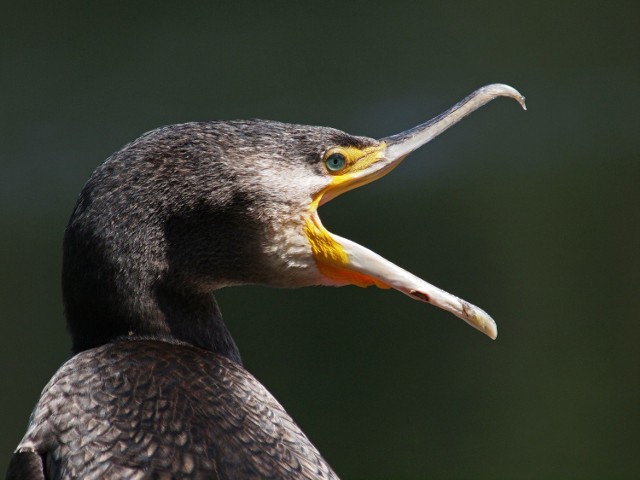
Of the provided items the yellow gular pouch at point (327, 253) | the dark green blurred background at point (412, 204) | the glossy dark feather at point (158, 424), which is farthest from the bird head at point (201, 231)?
the dark green blurred background at point (412, 204)

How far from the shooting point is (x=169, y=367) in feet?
6.59

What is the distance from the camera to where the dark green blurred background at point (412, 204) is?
5375 millimetres

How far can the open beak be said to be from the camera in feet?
6.91

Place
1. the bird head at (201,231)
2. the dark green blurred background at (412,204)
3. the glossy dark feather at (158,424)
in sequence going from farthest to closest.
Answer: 1. the dark green blurred background at (412,204)
2. the bird head at (201,231)
3. the glossy dark feather at (158,424)

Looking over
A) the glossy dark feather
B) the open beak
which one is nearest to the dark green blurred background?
the open beak

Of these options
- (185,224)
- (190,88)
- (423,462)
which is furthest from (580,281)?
(185,224)

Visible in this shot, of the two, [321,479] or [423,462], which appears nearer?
[321,479]

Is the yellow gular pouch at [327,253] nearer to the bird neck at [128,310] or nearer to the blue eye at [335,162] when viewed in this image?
the blue eye at [335,162]

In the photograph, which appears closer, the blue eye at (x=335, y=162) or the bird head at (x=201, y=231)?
the bird head at (x=201, y=231)

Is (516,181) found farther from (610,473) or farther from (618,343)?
(610,473)

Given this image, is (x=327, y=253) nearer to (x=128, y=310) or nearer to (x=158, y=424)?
(x=128, y=310)

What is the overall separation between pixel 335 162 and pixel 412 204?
147 inches

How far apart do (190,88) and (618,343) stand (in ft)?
7.74

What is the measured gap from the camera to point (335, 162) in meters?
2.24
